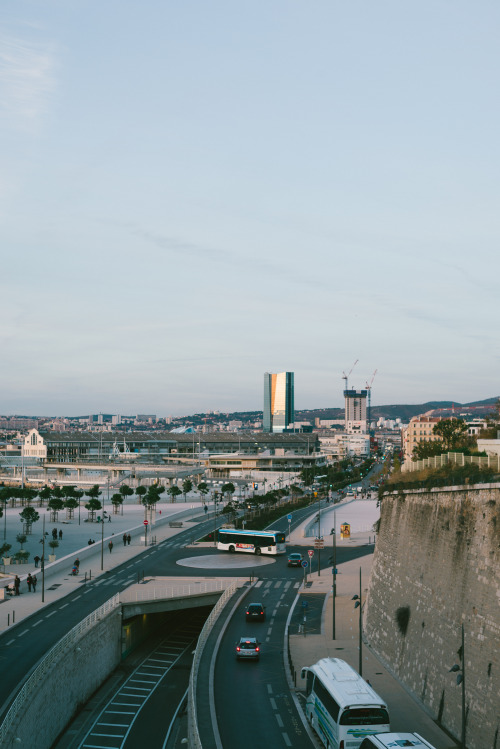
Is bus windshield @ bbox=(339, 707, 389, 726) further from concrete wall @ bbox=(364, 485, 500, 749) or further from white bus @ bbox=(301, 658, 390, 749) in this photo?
concrete wall @ bbox=(364, 485, 500, 749)

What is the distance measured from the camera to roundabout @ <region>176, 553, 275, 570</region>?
58728 mm

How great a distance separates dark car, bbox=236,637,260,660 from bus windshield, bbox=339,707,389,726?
11.8 meters

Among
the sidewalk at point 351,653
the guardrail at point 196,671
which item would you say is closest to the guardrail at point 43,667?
the guardrail at point 196,671

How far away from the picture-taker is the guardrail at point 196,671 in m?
24.2

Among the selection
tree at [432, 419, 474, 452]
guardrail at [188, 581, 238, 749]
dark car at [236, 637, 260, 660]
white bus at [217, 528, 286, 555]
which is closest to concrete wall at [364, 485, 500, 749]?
dark car at [236, 637, 260, 660]

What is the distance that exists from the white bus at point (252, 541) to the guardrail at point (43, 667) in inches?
931

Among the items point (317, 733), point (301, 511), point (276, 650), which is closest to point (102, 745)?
point (276, 650)

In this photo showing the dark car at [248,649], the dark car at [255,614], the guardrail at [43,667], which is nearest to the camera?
the guardrail at [43,667]

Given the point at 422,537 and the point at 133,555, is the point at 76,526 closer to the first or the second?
the point at 133,555

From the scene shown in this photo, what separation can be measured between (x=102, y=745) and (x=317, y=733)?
12.1 m

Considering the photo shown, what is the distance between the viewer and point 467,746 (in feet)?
79.9

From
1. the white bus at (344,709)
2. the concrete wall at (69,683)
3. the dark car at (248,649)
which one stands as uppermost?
the white bus at (344,709)

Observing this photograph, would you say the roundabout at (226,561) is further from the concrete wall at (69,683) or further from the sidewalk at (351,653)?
the concrete wall at (69,683)

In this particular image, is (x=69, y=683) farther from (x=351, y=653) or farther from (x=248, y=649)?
(x=351, y=653)
